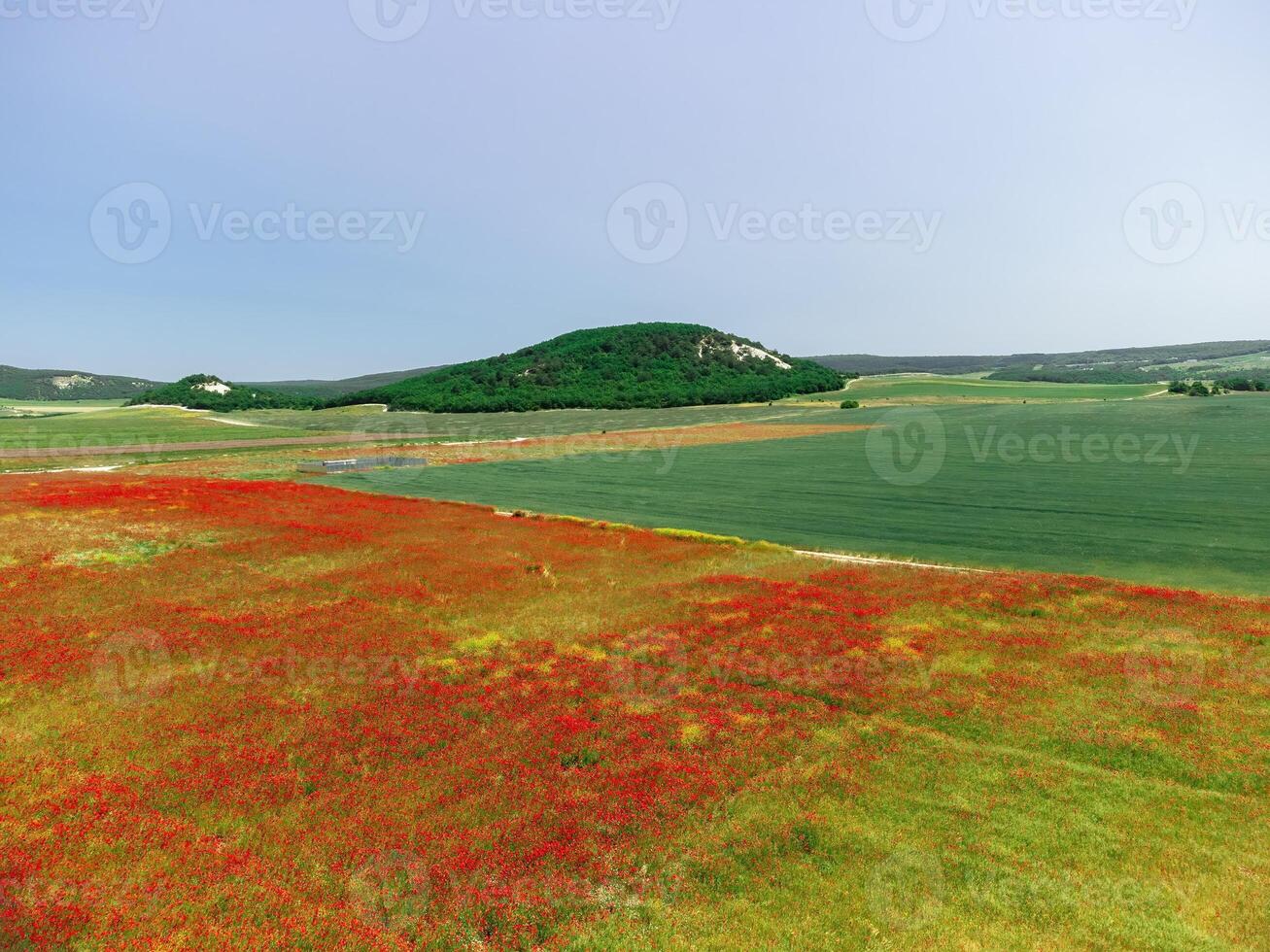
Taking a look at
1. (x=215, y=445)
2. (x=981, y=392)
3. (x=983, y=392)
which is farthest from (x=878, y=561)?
(x=983, y=392)

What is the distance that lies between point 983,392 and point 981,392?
1.54 feet

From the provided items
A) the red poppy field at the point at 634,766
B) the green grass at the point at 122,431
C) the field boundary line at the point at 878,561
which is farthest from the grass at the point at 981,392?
the red poppy field at the point at 634,766

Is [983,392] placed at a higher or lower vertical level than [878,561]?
higher

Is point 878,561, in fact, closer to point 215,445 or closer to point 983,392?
point 215,445

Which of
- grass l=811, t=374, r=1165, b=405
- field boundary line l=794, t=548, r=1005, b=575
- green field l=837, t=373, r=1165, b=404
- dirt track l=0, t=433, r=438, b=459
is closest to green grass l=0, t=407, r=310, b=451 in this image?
dirt track l=0, t=433, r=438, b=459

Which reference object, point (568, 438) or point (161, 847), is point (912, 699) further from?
point (568, 438)

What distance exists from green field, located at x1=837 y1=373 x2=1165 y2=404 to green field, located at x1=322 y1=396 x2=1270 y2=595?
5886 centimetres

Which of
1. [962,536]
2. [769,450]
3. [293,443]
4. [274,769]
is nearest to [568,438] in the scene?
[769,450]

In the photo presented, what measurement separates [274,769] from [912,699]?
1447cm

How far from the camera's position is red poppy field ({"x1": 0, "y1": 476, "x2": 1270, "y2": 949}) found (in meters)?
8.92

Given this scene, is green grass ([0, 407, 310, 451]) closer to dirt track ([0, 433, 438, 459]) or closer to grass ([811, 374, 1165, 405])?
dirt track ([0, 433, 438, 459])

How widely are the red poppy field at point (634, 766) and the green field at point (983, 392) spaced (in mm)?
143288

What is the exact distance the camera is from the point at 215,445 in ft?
337

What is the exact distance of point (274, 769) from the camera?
1249 cm
